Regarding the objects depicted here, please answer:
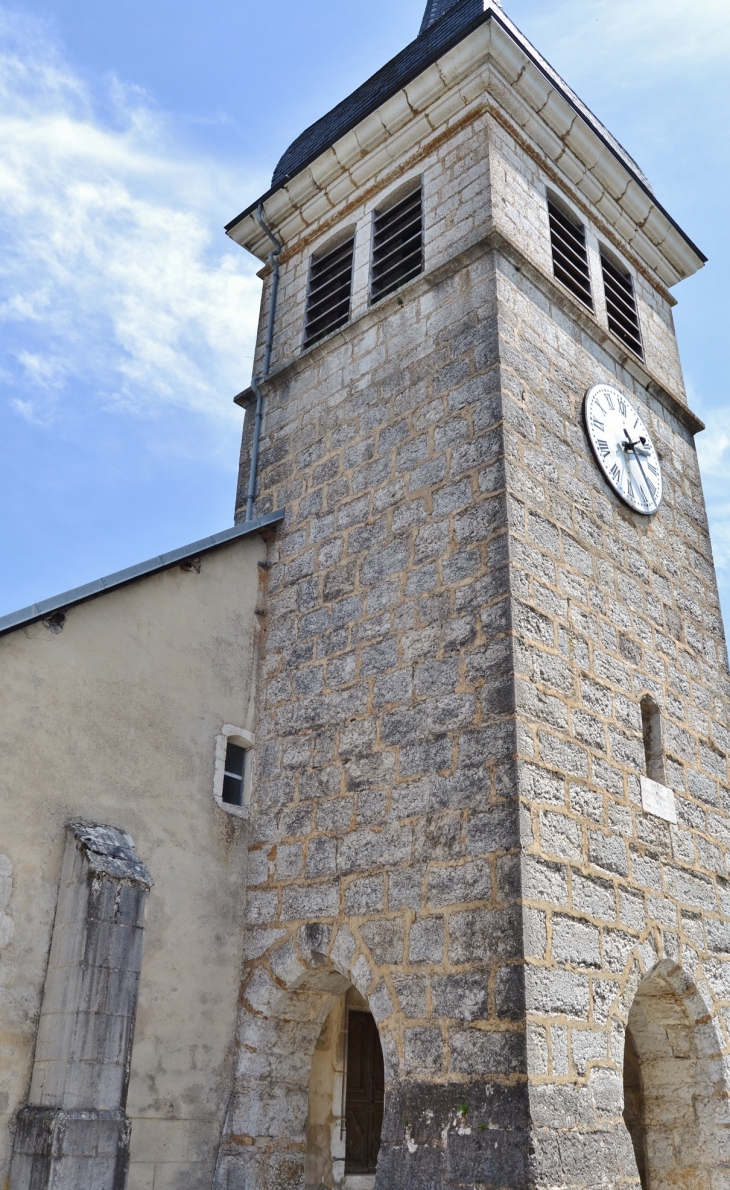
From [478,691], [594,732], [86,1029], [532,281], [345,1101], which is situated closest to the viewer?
[86,1029]

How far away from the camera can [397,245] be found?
8320mm

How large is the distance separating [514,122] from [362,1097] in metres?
7.31

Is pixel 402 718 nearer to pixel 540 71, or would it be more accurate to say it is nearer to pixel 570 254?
pixel 570 254

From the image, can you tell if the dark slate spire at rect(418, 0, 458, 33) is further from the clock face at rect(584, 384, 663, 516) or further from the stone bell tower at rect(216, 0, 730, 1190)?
A: the clock face at rect(584, 384, 663, 516)

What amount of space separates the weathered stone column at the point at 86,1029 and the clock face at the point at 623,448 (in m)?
4.19

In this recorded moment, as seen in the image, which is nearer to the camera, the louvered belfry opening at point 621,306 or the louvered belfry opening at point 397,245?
the louvered belfry opening at point 397,245

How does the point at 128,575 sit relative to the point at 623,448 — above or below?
below

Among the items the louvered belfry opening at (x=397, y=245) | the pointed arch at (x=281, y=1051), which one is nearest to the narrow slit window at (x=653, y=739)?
the pointed arch at (x=281, y=1051)

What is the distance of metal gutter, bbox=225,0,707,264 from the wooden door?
6907 millimetres

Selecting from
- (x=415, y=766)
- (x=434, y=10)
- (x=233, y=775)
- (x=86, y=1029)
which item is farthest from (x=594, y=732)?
(x=434, y=10)

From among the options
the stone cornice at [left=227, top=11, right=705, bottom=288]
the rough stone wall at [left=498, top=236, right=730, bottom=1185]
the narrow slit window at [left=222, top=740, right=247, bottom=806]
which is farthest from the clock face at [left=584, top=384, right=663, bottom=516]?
the narrow slit window at [left=222, top=740, right=247, bottom=806]

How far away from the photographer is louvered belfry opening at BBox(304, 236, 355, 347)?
8.59 meters

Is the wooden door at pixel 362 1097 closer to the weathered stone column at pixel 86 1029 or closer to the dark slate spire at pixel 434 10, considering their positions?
the weathered stone column at pixel 86 1029

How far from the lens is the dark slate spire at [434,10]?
9555 mm
